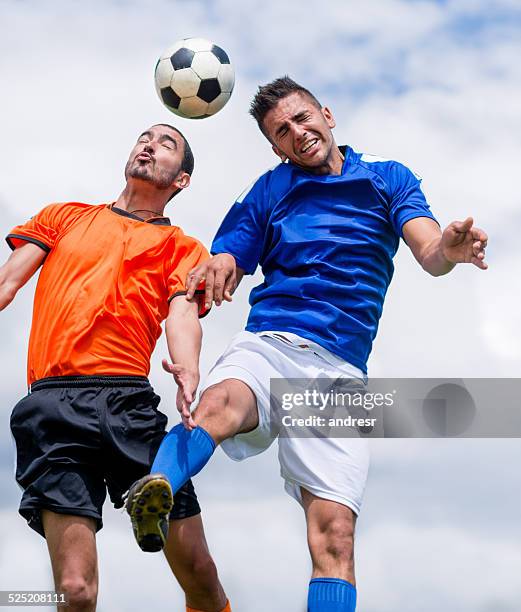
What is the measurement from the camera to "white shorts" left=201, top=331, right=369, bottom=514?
6285 mm

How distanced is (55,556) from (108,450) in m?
0.70

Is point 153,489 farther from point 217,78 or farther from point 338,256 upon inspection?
point 217,78

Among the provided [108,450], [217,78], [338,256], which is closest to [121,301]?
[108,450]

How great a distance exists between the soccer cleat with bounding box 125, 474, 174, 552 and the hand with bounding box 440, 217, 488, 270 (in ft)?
6.81

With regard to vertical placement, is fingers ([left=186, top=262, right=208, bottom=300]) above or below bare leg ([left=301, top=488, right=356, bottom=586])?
above

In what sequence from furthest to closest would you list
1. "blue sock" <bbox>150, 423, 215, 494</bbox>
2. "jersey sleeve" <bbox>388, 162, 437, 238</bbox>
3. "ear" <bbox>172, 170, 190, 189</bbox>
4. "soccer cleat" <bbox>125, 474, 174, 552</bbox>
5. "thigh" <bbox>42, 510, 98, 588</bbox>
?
"ear" <bbox>172, 170, 190, 189</bbox>, "jersey sleeve" <bbox>388, 162, 437, 238</bbox>, "thigh" <bbox>42, 510, 98, 588</bbox>, "blue sock" <bbox>150, 423, 215, 494</bbox>, "soccer cleat" <bbox>125, 474, 174, 552</bbox>

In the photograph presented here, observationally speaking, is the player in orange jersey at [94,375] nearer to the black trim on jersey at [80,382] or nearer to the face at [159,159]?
the black trim on jersey at [80,382]

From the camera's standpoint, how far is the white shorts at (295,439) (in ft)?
20.6

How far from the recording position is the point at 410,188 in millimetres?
6910

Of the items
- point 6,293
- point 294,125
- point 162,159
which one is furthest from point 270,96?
point 6,293

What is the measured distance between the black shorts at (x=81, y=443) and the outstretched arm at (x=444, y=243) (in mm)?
1943

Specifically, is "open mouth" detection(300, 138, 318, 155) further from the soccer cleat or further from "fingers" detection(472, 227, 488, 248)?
the soccer cleat

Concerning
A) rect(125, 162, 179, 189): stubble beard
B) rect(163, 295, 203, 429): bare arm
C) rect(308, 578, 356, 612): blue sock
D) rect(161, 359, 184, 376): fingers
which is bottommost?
rect(308, 578, 356, 612): blue sock

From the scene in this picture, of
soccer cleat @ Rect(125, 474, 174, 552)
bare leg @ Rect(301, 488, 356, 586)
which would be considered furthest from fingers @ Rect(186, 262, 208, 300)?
soccer cleat @ Rect(125, 474, 174, 552)
